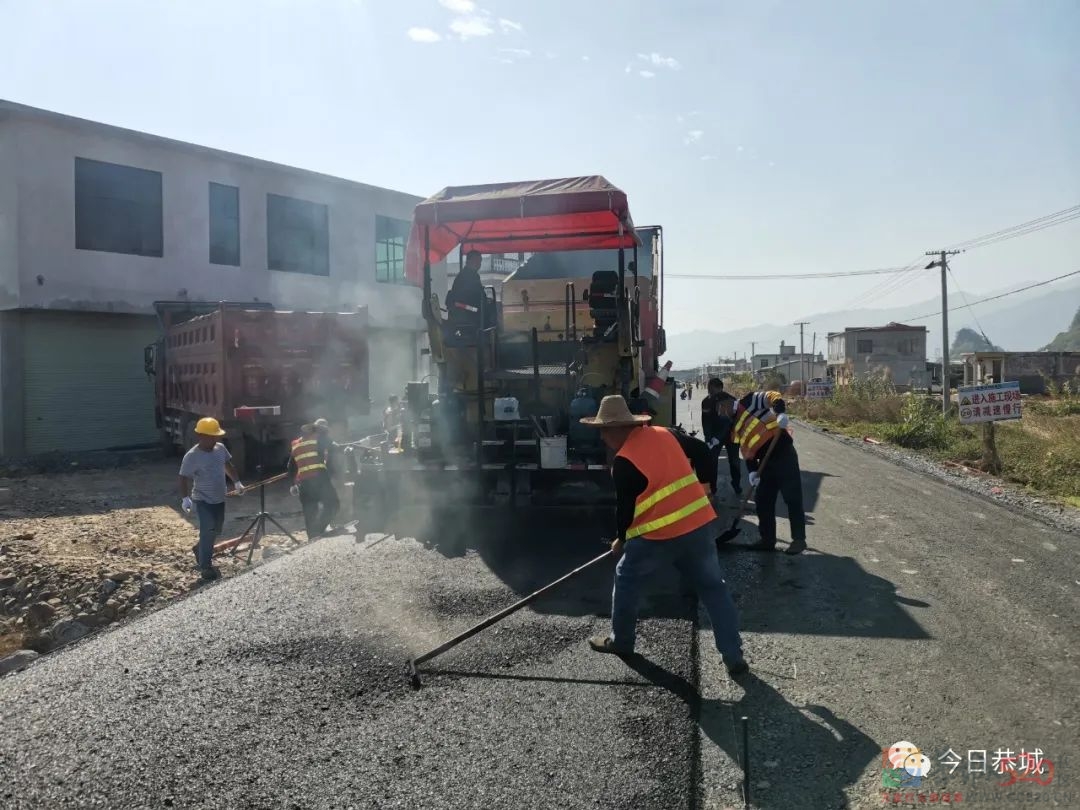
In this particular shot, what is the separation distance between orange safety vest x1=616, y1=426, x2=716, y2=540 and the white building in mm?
10913

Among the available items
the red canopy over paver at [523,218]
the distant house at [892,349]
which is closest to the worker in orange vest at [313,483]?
the red canopy over paver at [523,218]

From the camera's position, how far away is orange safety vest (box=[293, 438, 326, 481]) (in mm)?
7352

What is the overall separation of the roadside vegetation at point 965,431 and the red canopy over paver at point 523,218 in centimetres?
617

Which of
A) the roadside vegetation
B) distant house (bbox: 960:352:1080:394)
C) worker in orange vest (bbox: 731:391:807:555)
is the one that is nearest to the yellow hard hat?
worker in orange vest (bbox: 731:391:807:555)

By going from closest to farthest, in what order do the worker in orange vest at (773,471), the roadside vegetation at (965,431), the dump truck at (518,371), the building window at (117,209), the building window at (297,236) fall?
the worker in orange vest at (773,471) → the dump truck at (518,371) → the roadside vegetation at (965,431) → the building window at (117,209) → the building window at (297,236)

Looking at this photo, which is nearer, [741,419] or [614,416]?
[614,416]

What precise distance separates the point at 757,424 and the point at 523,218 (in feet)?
9.34

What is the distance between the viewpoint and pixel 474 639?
436 cm

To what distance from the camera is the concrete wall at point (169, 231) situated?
1456 cm

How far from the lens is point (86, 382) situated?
16219mm

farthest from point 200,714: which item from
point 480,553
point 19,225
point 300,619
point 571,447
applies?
point 19,225

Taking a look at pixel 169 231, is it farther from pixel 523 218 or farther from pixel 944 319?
pixel 944 319

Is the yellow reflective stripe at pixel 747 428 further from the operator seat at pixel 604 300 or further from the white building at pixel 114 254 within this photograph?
the white building at pixel 114 254

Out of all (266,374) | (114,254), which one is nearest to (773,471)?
(266,374)
